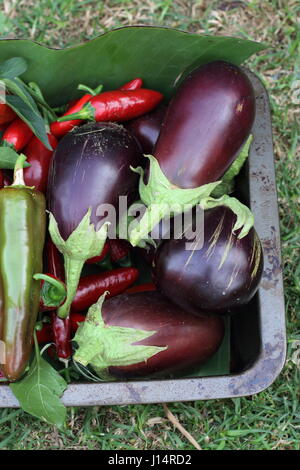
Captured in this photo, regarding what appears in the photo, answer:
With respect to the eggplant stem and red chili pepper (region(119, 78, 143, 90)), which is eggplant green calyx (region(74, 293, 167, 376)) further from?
red chili pepper (region(119, 78, 143, 90))

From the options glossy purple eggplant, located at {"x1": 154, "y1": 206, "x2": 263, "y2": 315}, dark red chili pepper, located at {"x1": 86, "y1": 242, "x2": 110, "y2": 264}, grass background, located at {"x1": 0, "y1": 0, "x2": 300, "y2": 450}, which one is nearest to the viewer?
glossy purple eggplant, located at {"x1": 154, "y1": 206, "x2": 263, "y2": 315}

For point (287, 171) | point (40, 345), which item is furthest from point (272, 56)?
point (40, 345)

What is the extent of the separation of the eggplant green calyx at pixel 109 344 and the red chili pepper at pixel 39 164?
0.28 m

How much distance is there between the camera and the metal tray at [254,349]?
101 cm

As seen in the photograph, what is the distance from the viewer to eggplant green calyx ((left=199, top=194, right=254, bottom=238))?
1007mm

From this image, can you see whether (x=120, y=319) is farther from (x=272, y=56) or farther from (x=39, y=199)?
(x=272, y=56)

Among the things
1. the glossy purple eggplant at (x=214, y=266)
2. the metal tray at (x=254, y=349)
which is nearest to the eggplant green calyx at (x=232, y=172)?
the metal tray at (x=254, y=349)

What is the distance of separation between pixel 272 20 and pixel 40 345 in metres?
1.03

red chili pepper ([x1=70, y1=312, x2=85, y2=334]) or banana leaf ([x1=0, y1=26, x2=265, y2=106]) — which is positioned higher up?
banana leaf ([x1=0, y1=26, x2=265, y2=106])

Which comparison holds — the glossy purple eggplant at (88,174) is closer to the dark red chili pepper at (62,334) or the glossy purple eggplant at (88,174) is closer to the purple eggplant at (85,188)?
the purple eggplant at (85,188)

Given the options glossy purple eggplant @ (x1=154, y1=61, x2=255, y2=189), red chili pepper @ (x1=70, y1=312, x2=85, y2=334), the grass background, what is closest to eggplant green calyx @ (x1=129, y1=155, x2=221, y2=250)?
glossy purple eggplant @ (x1=154, y1=61, x2=255, y2=189)

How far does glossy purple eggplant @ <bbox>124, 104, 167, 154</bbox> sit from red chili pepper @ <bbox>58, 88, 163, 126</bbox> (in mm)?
16

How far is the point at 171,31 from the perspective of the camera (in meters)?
1.12

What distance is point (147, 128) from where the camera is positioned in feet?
3.89
